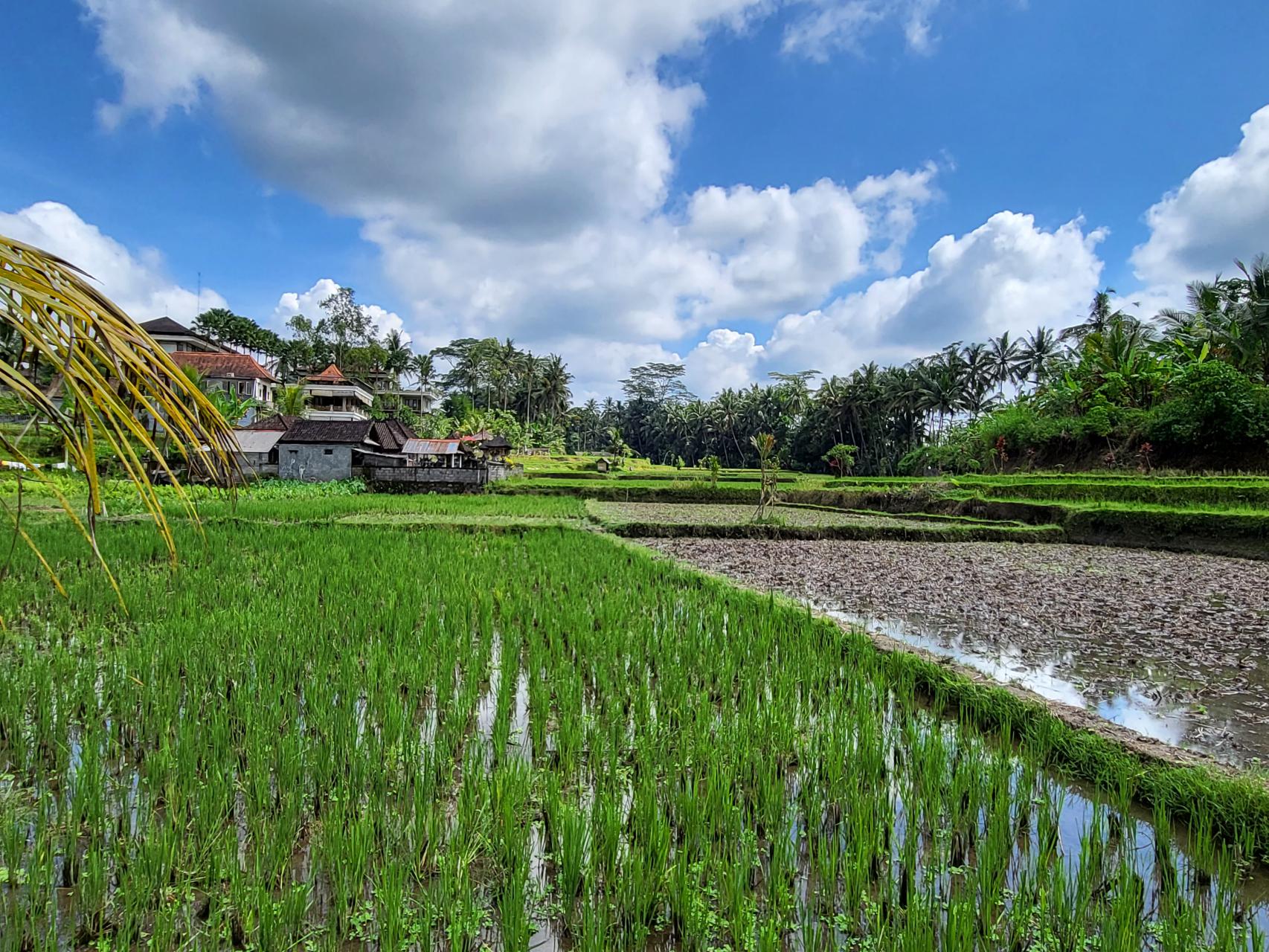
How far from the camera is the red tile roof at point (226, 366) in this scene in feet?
Answer: 118

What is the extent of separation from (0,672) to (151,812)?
1.99 metres

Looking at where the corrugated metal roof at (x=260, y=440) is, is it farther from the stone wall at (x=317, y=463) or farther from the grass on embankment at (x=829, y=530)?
the grass on embankment at (x=829, y=530)

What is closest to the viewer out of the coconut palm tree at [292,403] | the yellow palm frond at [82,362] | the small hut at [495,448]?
the yellow palm frond at [82,362]

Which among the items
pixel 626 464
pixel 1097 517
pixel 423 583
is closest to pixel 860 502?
pixel 1097 517

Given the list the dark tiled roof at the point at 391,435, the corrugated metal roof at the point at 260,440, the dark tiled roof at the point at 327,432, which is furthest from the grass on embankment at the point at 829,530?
the corrugated metal roof at the point at 260,440

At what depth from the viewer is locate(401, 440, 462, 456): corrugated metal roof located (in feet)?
87.1

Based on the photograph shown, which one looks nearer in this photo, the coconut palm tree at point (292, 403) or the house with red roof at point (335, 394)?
the coconut palm tree at point (292, 403)

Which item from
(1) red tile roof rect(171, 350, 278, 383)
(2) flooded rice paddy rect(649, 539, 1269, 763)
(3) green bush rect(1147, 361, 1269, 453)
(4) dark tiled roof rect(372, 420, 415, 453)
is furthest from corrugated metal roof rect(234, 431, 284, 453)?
(3) green bush rect(1147, 361, 1269, 453)

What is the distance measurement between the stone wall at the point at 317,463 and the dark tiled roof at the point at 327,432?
6.9 inches

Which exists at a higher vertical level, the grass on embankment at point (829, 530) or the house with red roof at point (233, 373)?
the house with red roof at point (233, 373)

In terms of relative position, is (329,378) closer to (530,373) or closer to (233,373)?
(233,373)

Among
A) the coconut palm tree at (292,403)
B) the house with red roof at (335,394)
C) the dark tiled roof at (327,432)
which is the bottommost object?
the dark tiled roof at (327,432)

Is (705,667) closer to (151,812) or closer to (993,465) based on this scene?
(151,812)

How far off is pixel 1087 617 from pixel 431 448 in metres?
24.1
